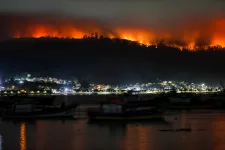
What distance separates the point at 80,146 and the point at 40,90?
152 m

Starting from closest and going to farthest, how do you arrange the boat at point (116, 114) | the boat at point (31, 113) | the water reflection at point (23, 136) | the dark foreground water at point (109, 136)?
1. the dark foreground water at point (109, 136)
2. the water reflection at point (23, 136)
3. the boat at point (116, 114)
4. the boat at point (31, 113)

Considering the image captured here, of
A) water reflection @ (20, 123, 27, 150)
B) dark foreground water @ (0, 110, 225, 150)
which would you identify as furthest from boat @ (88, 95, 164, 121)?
water reflection @ (20, 123, 27, 150)

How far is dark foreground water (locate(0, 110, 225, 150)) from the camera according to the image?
107 ft

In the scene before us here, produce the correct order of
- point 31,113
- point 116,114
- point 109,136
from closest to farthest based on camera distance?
1. point 109,136
2. point 116,114
3. point 31,113

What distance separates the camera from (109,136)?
126ft

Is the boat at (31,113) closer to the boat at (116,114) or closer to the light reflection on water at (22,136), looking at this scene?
the light reflection on water at (22,136)

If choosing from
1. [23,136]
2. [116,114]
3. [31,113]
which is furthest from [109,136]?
[31,113]

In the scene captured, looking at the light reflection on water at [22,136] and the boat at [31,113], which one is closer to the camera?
the light reflection on water at [22,136]

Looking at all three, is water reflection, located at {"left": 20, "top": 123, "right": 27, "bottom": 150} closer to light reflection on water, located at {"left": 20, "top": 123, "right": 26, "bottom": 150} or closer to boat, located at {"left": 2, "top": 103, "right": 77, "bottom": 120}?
light reflection on water, located at {"left": 20, "top": 123, "right": 26, "bottom": 150}

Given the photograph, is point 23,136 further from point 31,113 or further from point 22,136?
point 31,113

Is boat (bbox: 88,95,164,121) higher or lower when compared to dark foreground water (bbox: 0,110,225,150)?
higher

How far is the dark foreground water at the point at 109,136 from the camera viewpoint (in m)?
32.7

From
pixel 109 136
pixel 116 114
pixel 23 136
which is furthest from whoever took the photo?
pixel 116 114

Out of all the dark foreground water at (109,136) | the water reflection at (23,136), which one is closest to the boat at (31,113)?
the dark foreground water at (109,136)
